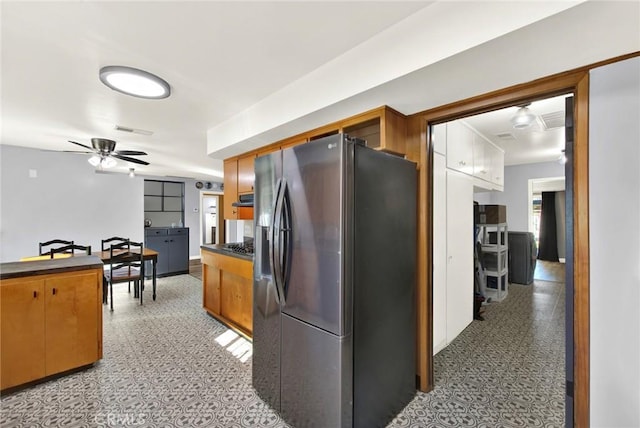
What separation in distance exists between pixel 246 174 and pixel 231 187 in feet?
1.49

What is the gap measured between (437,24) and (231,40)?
1.19m

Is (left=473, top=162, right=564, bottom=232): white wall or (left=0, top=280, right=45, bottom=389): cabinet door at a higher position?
(left=473, top=162, right=564, bottom=232): white wall

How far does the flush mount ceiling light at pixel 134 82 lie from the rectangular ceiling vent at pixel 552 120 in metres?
3.76

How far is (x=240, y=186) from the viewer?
12.1 feet

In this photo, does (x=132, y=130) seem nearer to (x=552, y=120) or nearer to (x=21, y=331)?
(x=21, y=331)

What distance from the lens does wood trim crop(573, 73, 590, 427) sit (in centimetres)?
144

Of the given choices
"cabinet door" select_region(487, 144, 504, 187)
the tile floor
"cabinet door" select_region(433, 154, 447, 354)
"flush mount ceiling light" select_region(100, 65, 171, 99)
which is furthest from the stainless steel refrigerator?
"cabinet door" select_region(487, 144, 504, 187)

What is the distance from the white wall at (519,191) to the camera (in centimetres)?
581

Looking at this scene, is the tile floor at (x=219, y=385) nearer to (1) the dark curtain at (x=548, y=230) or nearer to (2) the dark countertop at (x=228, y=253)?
(2) the dark countertop at (x=228, y=253)

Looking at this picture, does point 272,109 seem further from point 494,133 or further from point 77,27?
point 494,133

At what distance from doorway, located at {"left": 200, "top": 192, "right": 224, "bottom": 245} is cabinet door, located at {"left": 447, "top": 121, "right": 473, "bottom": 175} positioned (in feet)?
25.8

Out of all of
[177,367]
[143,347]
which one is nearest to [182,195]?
[143,347]

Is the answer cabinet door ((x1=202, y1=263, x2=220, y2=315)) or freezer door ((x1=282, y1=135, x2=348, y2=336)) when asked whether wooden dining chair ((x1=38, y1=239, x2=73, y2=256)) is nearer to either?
cabinet door ((x1=202, y1=263, x2=220, y2=315))

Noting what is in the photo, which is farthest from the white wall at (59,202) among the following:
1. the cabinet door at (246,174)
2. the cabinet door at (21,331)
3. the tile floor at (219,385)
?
the cabinet door at (246,174)
